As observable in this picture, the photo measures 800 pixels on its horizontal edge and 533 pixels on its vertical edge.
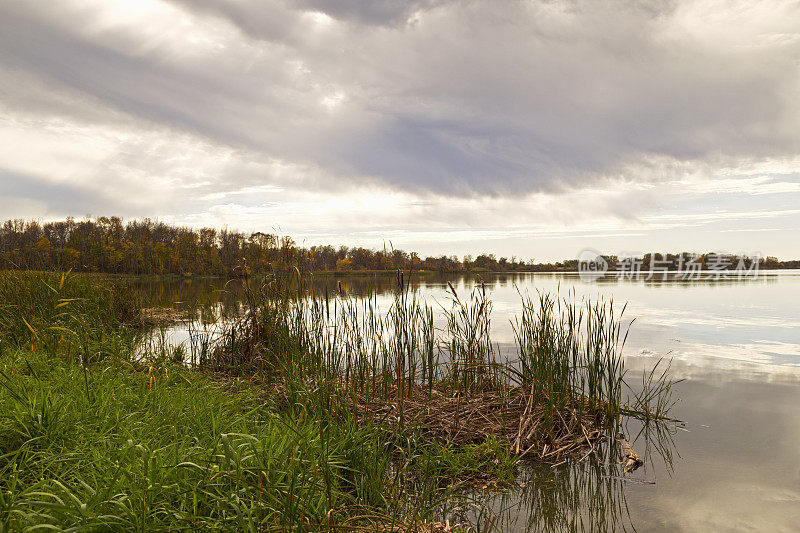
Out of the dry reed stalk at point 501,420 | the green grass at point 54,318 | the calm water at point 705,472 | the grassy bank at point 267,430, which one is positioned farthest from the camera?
Result: the green grass at point 54,318

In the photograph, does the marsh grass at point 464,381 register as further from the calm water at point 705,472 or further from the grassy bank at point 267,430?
the calm water at point 705,472

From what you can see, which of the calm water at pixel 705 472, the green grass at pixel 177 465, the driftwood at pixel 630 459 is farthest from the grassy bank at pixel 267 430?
the calm water at pixel 705 472

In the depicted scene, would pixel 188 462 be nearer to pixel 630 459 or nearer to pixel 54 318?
pixel 630 459

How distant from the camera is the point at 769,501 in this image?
11.2 feet

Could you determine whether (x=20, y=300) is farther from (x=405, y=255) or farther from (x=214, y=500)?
(x=214, y=500)

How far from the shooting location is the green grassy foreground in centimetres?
203

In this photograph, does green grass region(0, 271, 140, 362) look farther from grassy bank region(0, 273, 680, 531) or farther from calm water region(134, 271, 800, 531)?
calm water region(134, 271, 800, 531)

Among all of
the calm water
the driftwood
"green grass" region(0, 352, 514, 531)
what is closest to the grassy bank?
"green grass" region(0, 352, 514, 531)

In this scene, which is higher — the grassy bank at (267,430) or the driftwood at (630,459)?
the grassy bank at (267,430)

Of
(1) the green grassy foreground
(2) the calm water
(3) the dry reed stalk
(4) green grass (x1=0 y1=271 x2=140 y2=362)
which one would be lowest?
(2) the calm water

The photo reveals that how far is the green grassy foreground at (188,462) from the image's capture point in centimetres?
203

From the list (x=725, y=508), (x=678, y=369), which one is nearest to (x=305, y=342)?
(x=725, y=508)

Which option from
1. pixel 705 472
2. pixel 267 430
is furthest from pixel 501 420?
pixel 267 430

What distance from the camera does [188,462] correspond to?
206cm
